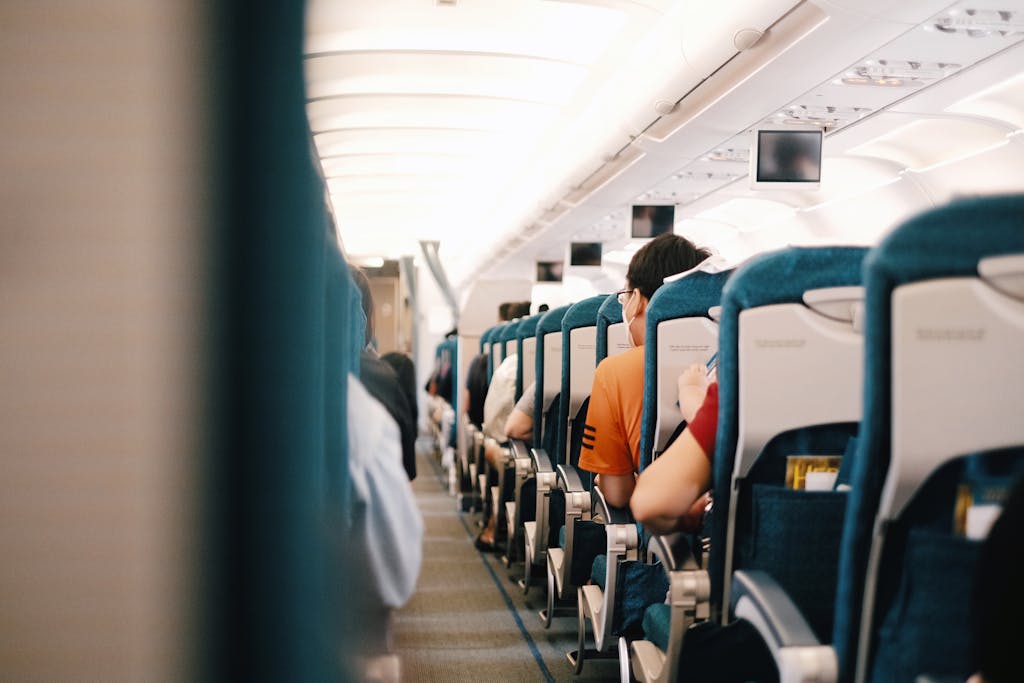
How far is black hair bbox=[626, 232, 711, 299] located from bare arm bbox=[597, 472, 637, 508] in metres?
0.67

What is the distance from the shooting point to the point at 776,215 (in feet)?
49.7

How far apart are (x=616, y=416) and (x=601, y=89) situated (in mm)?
6659

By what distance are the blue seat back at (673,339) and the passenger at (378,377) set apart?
1.66 meters

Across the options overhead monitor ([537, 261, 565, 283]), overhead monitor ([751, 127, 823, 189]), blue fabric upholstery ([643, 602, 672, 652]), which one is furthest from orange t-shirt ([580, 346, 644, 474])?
overhead monitor ([537, 261, 565, 283])

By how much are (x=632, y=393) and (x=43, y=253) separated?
2.42 meters

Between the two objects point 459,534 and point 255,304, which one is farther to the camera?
point 459,534

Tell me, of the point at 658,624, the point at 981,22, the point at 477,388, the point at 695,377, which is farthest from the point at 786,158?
the point at 658,624

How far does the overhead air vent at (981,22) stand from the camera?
5.07 meters

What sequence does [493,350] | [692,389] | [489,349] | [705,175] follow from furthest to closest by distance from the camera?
[705,175] < [489,349] < [493,350] < [692,389]

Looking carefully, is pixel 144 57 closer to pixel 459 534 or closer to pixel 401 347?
pixel 401 347

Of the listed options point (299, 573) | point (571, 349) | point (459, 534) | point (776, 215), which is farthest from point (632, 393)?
point (776, 215)

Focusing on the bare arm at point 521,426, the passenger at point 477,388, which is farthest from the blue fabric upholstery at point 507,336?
the bare arm at point 521,426

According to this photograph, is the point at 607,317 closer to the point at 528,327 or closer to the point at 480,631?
the point at 528,327

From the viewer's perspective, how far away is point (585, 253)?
14758mm
